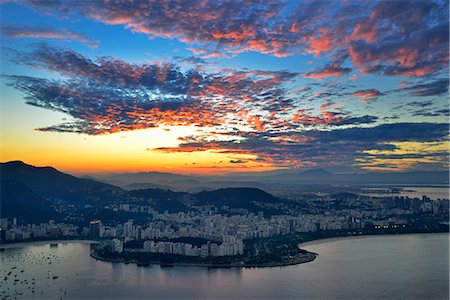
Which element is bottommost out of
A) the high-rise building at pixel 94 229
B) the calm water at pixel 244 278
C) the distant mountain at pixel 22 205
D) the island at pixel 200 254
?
the calm water at pixel 244 278

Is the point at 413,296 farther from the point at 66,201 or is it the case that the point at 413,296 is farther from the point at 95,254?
the point at 66,201

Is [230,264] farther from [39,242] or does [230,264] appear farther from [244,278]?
[39,242]

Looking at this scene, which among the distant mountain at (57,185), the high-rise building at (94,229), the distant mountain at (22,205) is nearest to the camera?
the high-rise building at (94,229)

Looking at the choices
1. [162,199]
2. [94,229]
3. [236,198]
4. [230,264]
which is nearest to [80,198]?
[162,199]

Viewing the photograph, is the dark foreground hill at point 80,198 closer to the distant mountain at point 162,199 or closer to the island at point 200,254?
the distant mountain at point 162,199

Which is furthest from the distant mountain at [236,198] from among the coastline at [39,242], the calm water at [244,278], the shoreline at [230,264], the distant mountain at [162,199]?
the shoreline at [230,264]

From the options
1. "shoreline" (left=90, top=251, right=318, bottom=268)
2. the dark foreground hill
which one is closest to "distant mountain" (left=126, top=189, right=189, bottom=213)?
the dark foreground hill

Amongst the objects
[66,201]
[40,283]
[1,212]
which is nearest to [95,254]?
[40,283]
